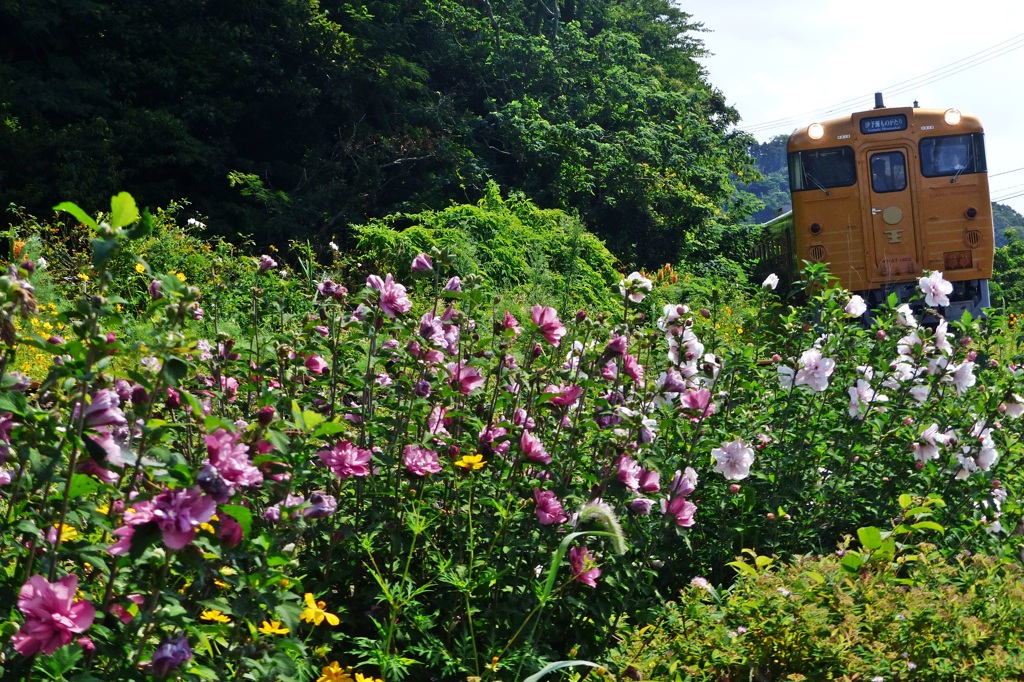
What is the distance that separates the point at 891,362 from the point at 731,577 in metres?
1.08

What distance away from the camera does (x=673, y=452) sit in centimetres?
348

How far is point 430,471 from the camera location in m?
2.70

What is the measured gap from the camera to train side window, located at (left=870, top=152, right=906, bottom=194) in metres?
13.2

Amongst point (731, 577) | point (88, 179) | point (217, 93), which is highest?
point (217, 93)

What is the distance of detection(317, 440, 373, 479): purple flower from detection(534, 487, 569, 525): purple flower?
510 millimetres

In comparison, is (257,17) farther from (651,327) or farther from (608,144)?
(651,327)

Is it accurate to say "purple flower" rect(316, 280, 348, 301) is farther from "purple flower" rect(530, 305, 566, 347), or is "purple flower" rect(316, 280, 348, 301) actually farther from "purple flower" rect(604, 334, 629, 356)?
"purple flower" rect(604, 334, 629, 356)

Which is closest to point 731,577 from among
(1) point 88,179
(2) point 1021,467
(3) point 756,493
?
(3) point 756,493

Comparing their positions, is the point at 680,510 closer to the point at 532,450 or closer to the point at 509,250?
the point at 532,450

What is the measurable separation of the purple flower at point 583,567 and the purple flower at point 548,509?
98mm

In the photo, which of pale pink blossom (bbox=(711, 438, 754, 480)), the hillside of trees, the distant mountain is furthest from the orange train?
the distant mountain

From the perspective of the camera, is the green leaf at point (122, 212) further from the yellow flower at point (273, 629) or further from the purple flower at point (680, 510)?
the purple flower at point (680, 510)

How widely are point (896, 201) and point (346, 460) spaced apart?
1218 cm

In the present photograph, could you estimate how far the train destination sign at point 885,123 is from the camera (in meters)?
13.1
